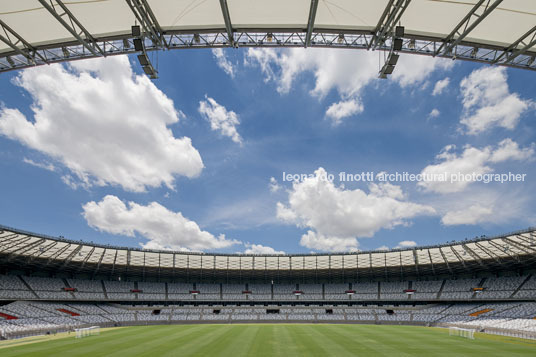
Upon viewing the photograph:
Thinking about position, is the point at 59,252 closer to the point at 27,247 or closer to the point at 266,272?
the point at 27,247

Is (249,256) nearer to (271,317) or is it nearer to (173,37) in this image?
(271,317)

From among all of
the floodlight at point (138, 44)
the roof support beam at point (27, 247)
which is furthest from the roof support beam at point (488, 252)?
the roof support beam at point (27, 247)

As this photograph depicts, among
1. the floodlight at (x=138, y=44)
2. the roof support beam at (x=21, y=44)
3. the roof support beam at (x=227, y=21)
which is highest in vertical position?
the roof support beam at (x=227, y=21)

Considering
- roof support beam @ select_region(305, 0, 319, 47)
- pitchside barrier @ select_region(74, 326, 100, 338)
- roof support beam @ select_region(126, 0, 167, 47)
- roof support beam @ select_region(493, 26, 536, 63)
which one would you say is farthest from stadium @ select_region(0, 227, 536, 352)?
roof support beam @ select_region(305, 0, 319, 47)

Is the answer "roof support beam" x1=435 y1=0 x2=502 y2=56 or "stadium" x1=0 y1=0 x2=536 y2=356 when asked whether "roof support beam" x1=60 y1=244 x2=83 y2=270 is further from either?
"roof support beam" x1=435 y1=0 x2=502 y2=56

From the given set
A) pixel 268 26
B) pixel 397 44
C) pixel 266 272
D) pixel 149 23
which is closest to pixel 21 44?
pixel 149 23

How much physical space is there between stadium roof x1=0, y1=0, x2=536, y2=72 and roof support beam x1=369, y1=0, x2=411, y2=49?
4 cm

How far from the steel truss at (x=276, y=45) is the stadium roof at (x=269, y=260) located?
36.6 meters

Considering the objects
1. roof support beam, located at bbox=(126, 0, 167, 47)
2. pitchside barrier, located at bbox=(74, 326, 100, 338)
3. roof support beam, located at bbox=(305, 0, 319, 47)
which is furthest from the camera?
pitchside barrier, located at bbox=(74, 326, 100, 338)

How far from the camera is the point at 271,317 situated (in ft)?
195

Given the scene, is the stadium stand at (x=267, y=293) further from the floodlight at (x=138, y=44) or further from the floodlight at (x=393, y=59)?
the floodlight at (x=393, y=59)

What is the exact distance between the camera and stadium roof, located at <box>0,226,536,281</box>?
151 feet

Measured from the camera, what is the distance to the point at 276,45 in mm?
14008

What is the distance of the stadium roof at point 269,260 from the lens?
45.9 metres
